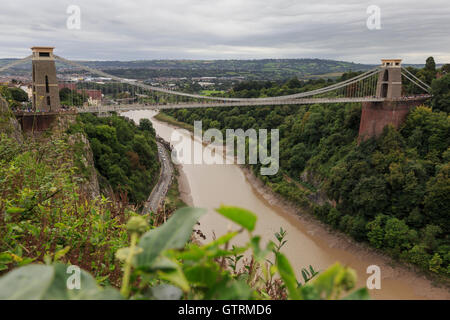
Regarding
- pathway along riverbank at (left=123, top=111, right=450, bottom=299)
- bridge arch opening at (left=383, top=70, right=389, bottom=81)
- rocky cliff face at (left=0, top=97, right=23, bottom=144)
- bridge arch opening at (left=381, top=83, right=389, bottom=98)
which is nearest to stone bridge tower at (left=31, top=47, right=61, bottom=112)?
rocky cliff face at (left=0, top=97, right=23, bottom=144)

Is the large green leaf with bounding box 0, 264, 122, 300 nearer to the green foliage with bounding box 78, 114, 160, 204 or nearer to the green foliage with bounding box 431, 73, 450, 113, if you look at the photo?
the green foliage with bounding box 78, 114, 160, 204

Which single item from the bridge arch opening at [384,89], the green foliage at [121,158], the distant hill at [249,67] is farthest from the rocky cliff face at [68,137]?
the distant hill at [249,67]

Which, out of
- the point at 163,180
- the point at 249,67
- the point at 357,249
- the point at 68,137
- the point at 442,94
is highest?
the point at 249,67

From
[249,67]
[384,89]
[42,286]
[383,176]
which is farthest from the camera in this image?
[249,67]

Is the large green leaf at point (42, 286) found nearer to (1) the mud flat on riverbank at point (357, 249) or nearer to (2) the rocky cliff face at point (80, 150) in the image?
(2) the rocky cliff face at point (80, 150)

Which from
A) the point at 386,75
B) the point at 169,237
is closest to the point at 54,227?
the point at 169,237

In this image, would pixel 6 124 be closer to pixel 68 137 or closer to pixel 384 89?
pixel 68 137
